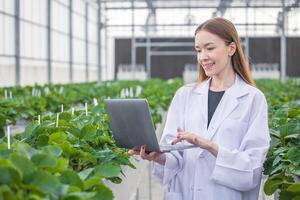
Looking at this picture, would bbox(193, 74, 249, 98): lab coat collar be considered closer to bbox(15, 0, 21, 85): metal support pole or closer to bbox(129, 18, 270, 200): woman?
bbox(129, 18, 270, 200): woman

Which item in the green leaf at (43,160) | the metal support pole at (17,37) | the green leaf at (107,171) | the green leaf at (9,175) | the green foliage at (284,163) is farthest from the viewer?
the metal support pole at (17,37)

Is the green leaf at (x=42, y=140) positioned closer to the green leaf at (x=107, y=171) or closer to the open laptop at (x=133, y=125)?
the open laptop at (x=133, y=125)

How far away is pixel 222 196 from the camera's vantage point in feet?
11.3

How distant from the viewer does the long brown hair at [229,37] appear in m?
3.40

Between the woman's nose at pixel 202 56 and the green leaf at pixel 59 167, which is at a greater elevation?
the woman's nose at pixel 202 56

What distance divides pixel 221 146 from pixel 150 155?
0.37 meters

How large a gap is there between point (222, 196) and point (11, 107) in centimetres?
478

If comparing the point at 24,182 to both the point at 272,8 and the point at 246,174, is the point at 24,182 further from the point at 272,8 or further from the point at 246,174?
the point at 272,8

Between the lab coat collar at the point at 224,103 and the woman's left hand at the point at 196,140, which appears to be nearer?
the woman's left hand at the point at 196,140

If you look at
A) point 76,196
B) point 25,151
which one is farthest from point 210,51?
point 76,196

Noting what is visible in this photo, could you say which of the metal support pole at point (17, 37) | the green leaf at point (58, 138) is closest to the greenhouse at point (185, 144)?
the green leaf at point (58, 138)

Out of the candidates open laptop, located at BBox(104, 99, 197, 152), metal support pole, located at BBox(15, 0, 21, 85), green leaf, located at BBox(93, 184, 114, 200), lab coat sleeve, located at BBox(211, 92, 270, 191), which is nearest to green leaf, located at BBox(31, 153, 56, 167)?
green leaf, located at BBox(93, 184, 114, 200)

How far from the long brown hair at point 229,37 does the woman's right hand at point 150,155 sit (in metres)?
0.50

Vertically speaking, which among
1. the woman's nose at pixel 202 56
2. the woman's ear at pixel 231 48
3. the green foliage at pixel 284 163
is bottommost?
the green foliage at pixel 284 163
